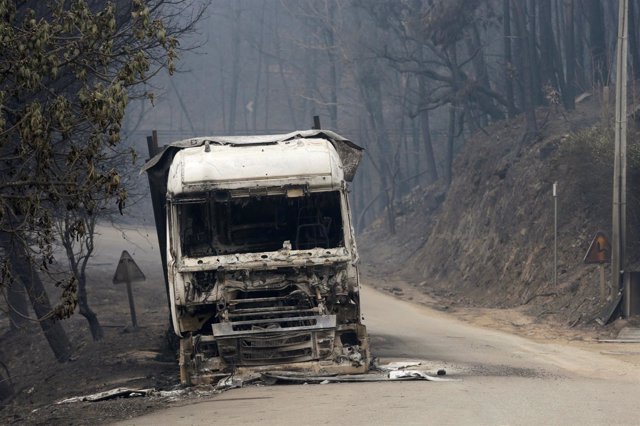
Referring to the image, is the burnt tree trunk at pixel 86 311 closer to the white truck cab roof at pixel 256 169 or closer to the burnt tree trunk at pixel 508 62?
the white truck cab roof at pixel 256 169

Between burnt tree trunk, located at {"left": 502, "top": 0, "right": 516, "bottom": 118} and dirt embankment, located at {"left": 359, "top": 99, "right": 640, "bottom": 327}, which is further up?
burnt tree trunk, located at {"left": 502, "top": 0, "right": 516, "bottom": 118}

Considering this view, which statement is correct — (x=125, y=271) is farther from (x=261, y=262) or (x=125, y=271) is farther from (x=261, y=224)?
(x=261, y=262)

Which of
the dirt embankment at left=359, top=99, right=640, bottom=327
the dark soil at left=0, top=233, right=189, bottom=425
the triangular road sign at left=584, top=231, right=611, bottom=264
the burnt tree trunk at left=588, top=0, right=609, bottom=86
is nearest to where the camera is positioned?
the dark soil at left=0, top=233, right=189, bottom=425

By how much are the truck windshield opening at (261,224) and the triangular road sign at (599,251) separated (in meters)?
7.83

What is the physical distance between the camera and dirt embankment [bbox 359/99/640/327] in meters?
27.6

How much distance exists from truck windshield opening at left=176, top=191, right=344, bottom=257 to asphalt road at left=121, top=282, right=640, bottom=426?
257cm

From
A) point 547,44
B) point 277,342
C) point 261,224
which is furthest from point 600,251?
point 547,44

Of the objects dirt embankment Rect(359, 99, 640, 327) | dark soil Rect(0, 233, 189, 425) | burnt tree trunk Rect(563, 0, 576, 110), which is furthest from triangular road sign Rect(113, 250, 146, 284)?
burnt tree trunk Rect(563, 0, 576, 110)

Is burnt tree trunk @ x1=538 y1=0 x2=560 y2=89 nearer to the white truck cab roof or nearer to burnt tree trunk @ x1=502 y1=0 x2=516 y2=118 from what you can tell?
burnt tree trunk @ x1=502 y1=0 x2=516 y2=118

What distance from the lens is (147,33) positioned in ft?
37.7

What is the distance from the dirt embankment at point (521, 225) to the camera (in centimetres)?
2758

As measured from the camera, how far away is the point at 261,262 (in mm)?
14812

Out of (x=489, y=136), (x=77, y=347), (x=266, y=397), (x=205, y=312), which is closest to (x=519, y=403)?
(x=266, y=397)

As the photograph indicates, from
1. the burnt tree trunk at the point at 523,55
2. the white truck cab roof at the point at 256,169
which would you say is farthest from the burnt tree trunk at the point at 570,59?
the white truck cab roof at the point at 256,169
